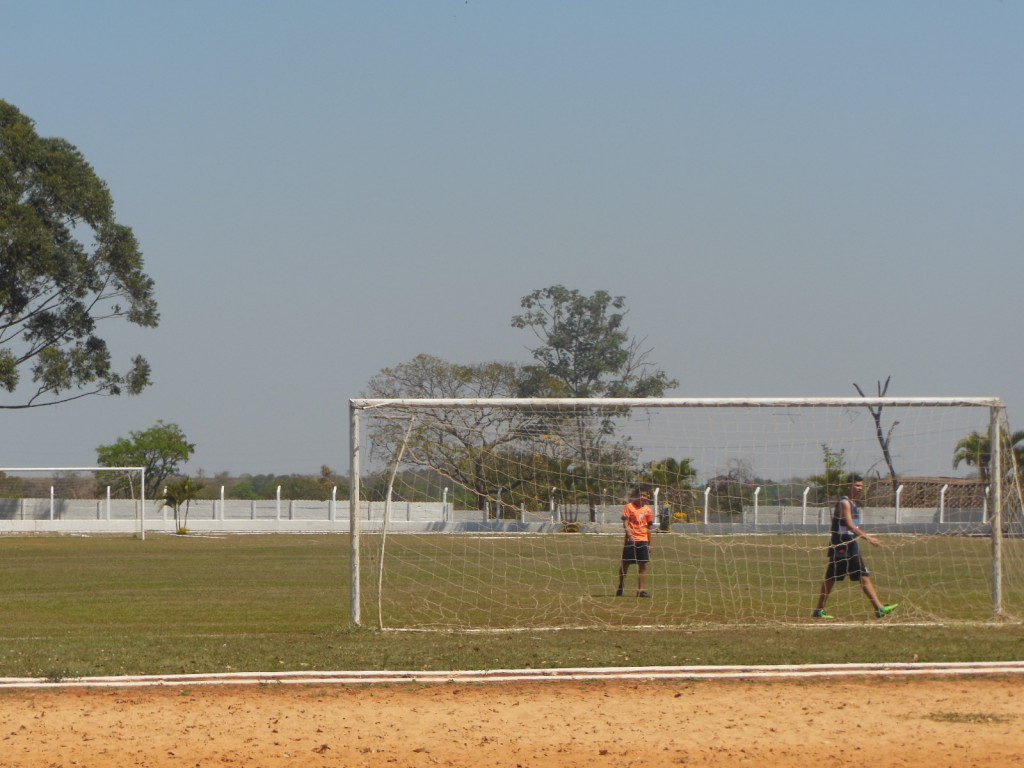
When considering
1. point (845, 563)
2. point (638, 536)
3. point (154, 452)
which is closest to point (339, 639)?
point (638, 536)

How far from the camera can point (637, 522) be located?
17.9m

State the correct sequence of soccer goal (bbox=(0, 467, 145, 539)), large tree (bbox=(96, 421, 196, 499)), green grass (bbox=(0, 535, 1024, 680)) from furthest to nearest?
large tree (bbox=(96, 421, 196, 499)), soccer goal (bbox=(0, 467, 145, 539)), green grass (bbox=(0, 535, 1024, 680))

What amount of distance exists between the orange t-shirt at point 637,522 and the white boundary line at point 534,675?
676 cm

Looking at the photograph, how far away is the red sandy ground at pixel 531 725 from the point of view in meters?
8.05

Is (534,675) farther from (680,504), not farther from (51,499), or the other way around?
(51,499)

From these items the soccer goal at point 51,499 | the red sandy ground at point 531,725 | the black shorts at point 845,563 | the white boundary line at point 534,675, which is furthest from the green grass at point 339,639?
the soccer goal at point 51,499

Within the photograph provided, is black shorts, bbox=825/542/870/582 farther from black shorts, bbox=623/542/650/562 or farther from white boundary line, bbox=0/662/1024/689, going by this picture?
white boundary line, bbox=0/662/1024/689

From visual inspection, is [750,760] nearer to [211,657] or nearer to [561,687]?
[561,687]

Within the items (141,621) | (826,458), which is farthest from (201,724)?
(826,458)

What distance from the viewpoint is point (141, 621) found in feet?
51.0

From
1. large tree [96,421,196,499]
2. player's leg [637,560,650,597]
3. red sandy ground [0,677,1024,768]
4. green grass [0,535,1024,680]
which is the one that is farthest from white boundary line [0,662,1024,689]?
large tree [96,421,196,499]

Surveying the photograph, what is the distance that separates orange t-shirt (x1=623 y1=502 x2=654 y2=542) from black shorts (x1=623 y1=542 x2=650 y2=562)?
8 cm

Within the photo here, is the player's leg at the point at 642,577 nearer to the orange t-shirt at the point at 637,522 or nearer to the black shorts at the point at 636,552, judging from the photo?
the black shorts at the point at 636,552

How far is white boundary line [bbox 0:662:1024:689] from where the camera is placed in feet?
34.5
